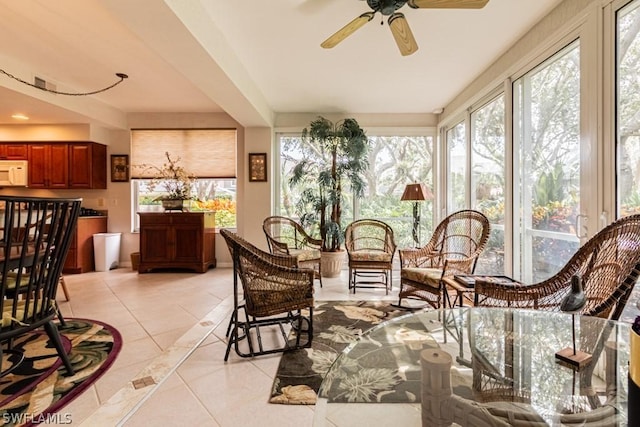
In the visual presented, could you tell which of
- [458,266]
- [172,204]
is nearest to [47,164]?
[172,204]

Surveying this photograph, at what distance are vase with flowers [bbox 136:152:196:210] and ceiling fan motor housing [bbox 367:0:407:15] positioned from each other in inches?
156

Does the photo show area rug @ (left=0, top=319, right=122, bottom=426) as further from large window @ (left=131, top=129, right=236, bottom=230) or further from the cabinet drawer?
large window @ (left=131, top=129, right=236, bottom=230)

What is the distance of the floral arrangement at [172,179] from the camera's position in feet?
16.1

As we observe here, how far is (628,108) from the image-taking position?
69.7 inches

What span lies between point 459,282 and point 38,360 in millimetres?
3152

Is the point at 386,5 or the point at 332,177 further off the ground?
→ the point at 386,5

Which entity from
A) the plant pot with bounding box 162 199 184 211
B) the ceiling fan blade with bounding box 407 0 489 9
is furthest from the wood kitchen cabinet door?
the ceiling fan blade with bounding box 407 0 489 9

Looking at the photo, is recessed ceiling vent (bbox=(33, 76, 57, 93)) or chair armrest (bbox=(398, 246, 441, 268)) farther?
recessed ceiling vent (bbox=(33, 76, 57, 93))

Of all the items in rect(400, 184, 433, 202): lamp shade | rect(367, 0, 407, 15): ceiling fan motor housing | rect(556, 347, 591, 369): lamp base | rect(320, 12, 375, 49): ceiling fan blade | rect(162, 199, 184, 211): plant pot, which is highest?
rect(367, 0, 407, 15): ceiling fan motor housing

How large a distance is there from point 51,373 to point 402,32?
11.0 feet

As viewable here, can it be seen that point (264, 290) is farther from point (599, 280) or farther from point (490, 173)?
point (490, 173)

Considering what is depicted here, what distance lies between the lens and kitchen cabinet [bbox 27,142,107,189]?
4797mm

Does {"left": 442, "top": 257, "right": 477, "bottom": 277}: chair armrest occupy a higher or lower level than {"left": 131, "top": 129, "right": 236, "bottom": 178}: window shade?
lower

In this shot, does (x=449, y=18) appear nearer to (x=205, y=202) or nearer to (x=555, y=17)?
(x=555, y=17)
